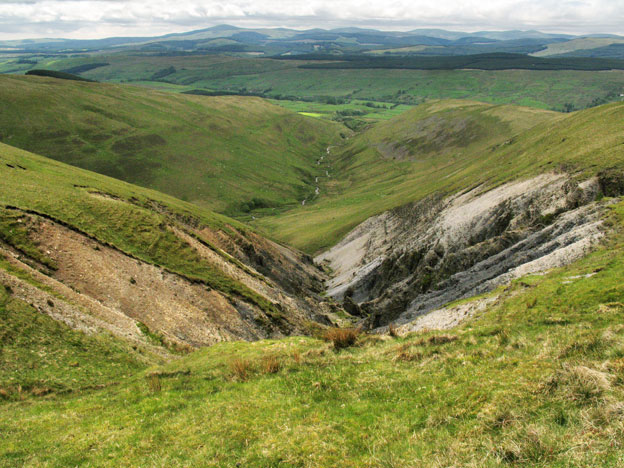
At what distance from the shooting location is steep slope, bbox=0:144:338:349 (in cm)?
3566

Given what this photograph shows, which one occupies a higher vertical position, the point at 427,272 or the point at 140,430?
the point at 140,430

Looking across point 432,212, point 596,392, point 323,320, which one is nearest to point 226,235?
point 323,320

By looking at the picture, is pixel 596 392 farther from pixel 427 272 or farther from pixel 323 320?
pixel 323 320

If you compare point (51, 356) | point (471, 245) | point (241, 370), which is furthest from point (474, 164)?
point (51, 356)

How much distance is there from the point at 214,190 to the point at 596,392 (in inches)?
6754

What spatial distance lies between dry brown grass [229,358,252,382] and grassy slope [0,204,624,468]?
0.23 metres

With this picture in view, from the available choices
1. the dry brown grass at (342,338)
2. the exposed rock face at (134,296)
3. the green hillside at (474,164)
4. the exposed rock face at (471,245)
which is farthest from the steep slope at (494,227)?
the dry brown grass at (342,338)

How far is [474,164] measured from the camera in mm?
114375

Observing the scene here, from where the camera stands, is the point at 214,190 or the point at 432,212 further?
the point at 214,190

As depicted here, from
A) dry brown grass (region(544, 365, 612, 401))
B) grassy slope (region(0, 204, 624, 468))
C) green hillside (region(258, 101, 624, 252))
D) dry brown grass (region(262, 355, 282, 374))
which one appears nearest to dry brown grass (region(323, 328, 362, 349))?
grassy slope (region(0, 204, 624, 468))

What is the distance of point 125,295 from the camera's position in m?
→ 41.4

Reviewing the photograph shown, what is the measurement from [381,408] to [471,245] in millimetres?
51515

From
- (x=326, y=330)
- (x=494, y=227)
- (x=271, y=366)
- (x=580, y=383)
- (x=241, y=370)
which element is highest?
(x=580, y=383)

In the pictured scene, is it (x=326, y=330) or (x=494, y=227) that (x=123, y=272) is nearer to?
(x=326, y=330)
